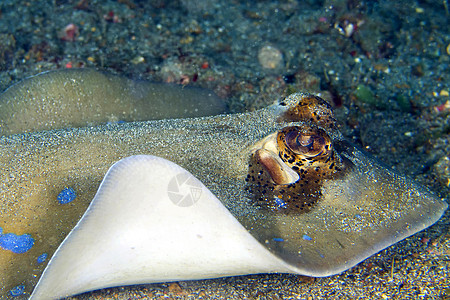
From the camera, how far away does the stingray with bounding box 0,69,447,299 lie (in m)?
2.10

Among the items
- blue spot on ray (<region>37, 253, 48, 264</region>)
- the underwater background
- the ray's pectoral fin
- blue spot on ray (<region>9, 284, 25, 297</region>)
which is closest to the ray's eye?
the ray's pectoral fin

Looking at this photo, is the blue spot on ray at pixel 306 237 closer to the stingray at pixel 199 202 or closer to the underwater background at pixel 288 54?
the stingray at pixel 199 202

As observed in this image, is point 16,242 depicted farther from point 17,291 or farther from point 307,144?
point 307,144

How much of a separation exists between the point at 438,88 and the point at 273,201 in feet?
14.2

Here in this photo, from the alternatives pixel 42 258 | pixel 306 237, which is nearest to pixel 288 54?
pixel 306 237

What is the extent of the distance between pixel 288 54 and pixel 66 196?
15.0 feet

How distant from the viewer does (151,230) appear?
2.11 metres

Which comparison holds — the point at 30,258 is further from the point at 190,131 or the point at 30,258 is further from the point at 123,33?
the point at 123,33

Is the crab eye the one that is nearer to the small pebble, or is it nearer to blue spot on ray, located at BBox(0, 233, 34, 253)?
blue spot on ray, located at BBox(0, 233, 34, 253)

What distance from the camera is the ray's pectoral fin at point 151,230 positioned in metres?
2.06

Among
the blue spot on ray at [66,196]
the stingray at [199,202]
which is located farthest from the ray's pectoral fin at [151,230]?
the blue spot on ray at [66,196]

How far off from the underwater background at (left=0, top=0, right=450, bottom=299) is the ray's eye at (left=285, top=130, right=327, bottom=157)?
1442 mm

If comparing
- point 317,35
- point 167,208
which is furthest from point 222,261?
point 317,35

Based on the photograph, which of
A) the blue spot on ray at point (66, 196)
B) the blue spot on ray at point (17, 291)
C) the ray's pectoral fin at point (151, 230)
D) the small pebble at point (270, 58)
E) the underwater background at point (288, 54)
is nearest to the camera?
the ray's pectoral fin at point (151, 230)
